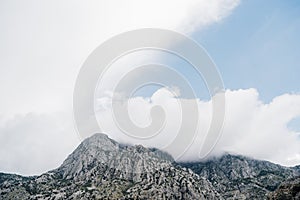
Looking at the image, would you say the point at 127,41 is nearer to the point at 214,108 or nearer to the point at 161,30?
the point at 161,30

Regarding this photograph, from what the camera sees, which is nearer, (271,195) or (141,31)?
(141,31)

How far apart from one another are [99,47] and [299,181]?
6578 cm

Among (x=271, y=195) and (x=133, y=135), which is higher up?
(x=133, y=135)

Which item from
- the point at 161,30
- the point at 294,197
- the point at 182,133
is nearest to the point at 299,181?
the point at 294,197

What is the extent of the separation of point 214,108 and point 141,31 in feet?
77.7

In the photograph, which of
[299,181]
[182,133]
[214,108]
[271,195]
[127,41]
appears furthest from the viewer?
[271,195]

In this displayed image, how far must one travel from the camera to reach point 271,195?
100938 mm

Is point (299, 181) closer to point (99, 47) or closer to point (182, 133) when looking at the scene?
point (182, 133)

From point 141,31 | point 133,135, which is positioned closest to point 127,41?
point 141,31

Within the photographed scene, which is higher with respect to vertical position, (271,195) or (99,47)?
(99,47)

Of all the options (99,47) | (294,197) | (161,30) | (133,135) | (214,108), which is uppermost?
(161,30)

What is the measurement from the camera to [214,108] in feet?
228

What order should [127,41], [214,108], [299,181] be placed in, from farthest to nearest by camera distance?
1. [299,181]
2. [127,41]
3. [214,108]

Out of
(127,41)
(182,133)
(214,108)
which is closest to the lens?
(214,108)
